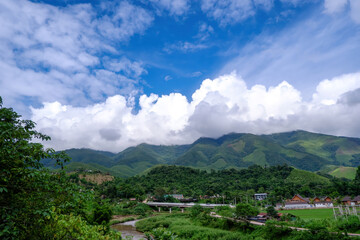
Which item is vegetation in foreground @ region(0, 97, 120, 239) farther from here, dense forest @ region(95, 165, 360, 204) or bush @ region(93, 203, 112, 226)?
dense forest @ region(95, 165, 360, 204)

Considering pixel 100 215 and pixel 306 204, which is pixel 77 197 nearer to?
pixel 100 215

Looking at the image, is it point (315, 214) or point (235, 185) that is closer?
point (315, 214)

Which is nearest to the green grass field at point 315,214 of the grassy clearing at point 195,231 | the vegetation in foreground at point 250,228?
the vegetation in foreground at point 250,228

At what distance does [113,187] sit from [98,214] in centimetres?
5024

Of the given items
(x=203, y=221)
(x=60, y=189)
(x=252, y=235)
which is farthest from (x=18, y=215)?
(x=203, y=221)

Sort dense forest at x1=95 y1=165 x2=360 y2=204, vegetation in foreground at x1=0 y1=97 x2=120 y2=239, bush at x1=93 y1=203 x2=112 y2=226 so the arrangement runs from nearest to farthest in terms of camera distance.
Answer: vegetation in foreground at x1=0 y1=97 x2=120 y2=239
bush at x1=93 y1=203 x2=112 y2=226
dense forest at x1=95 y1=165 x2=360 y2=204

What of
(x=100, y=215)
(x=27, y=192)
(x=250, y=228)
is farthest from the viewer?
(x=100, y=215)

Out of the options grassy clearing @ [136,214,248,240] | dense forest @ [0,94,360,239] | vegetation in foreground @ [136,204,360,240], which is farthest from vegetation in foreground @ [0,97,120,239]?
grassy clearing @ [136,214,248,240]

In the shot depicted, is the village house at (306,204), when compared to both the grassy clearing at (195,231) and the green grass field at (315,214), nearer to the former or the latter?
the green grass field at (315,214)

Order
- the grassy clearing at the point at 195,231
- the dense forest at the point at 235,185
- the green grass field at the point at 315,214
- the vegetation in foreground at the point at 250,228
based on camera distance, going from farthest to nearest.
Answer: the dense forest at the point at 235,185, the green grass field at the point at 315,214, the grassy clearing at the point at 195,231, the vegetation in foreground at the point at 250,228

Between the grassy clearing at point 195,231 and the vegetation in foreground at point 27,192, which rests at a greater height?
the vegetation in foreground at point 27,192

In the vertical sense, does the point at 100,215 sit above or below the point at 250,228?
above

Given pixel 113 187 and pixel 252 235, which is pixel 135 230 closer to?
pixel 252 235

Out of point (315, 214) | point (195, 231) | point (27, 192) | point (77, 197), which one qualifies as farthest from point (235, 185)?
point (27, 192)
